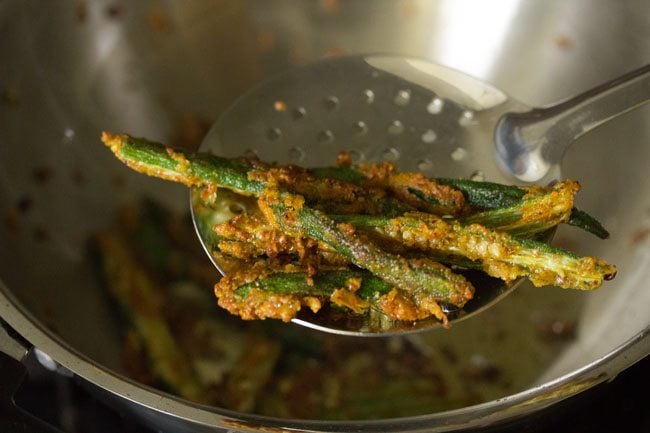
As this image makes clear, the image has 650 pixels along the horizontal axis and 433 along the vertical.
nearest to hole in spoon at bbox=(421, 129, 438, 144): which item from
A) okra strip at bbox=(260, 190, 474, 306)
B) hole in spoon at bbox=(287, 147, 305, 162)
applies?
hole in spoon at bbox=(287, 147, 305, 162)

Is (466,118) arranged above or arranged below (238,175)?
above

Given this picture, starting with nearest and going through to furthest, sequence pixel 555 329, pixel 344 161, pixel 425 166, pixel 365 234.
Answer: pixel 365 234, pixel 344 161, pixel 425 166, pixel 555 329

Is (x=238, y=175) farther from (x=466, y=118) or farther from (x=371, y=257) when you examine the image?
(x=466, y=118)

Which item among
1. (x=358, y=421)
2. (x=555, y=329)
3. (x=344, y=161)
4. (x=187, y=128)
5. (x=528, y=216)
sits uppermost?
(x=187, y=128)

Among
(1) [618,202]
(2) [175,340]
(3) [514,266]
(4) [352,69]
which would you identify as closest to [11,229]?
(2) [175,340]

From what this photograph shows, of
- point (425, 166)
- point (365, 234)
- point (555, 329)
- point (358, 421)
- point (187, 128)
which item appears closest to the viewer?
point (358, 421)

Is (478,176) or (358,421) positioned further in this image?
(478,176)

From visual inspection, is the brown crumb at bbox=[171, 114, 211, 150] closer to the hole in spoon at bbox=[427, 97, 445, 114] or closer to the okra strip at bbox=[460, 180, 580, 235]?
the hole in spoon at bbox=[427, 97, 445, 114]

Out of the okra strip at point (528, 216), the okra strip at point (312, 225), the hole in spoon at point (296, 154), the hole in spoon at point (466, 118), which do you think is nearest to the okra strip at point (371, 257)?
the okra strip at point (312, 225)

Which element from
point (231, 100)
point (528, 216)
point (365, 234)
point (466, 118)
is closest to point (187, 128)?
point (231, 100)
